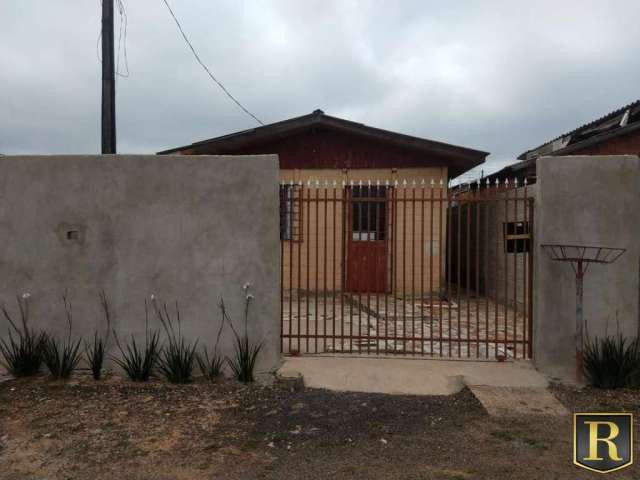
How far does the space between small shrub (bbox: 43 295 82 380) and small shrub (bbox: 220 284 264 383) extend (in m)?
1.67

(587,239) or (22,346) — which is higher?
(587,239)

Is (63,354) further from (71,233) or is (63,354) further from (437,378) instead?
(437,378)

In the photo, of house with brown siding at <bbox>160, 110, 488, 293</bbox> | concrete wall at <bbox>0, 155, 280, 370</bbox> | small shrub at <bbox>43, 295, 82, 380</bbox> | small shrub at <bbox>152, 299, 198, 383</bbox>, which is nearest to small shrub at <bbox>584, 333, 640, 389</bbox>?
concrete wall at <bbox>0, 155, 280, 370</bbox>

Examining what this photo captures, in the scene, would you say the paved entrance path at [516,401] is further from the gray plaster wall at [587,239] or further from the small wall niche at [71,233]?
the small wall niche at [71,233]

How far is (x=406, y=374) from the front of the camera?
533 centimetres

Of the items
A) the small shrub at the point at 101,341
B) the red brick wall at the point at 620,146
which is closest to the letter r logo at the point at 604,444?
the small shrub at the point at 101,341

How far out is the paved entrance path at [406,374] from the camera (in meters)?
5.08

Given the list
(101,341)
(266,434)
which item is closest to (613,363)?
(266,434)

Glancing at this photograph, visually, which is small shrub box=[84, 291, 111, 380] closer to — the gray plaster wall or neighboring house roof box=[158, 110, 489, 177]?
the gray plaster wall

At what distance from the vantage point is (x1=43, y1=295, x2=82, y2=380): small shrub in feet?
17.7

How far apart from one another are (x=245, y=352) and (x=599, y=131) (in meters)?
11.4

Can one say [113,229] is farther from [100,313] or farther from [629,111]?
[629,111]

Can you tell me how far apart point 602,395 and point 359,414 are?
7.99 feet

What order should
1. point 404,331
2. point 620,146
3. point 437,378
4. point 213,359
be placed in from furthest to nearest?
point 620,146, point 404,331, point 213,359, point 437,378
